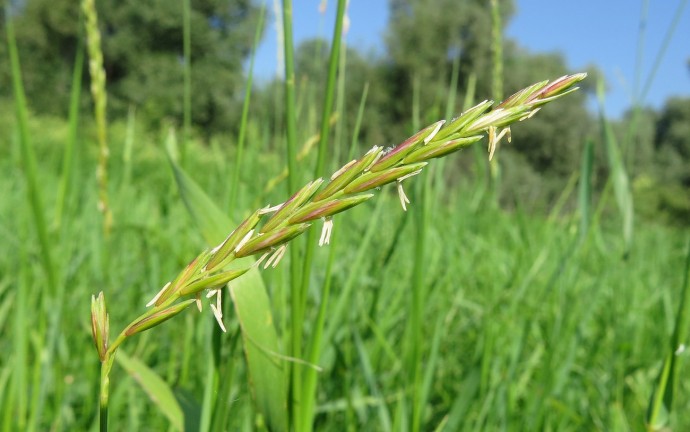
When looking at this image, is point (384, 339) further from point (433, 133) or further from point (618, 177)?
point (433, 133)

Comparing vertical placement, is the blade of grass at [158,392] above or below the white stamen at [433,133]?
below

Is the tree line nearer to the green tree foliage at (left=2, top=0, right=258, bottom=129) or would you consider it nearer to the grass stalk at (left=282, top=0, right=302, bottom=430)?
the green tree foliage at (left=2, top=0, right=258, bottom=129)

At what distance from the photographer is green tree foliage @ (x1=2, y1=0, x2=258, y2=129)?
62.0ft

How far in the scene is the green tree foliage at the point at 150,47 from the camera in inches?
744

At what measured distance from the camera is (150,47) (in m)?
19.8

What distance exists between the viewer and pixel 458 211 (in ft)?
6.41

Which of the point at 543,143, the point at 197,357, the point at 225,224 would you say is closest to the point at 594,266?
the point at 197,357

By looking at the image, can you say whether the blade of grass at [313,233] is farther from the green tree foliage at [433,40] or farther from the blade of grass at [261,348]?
the green tree foliage at [433,40]

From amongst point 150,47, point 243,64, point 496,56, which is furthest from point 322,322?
point 150,47

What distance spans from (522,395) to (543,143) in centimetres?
1975

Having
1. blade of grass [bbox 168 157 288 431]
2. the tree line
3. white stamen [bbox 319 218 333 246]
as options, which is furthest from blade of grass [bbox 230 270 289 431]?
the tree line

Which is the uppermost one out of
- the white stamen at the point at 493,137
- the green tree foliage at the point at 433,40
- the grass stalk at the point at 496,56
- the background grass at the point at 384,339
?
the green tree foliage at the point at 433,40

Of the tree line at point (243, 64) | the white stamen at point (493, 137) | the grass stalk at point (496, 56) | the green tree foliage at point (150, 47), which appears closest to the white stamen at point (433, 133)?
the white stamen at point (493, 137)

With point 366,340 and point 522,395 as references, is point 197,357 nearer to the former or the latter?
point 366,340
